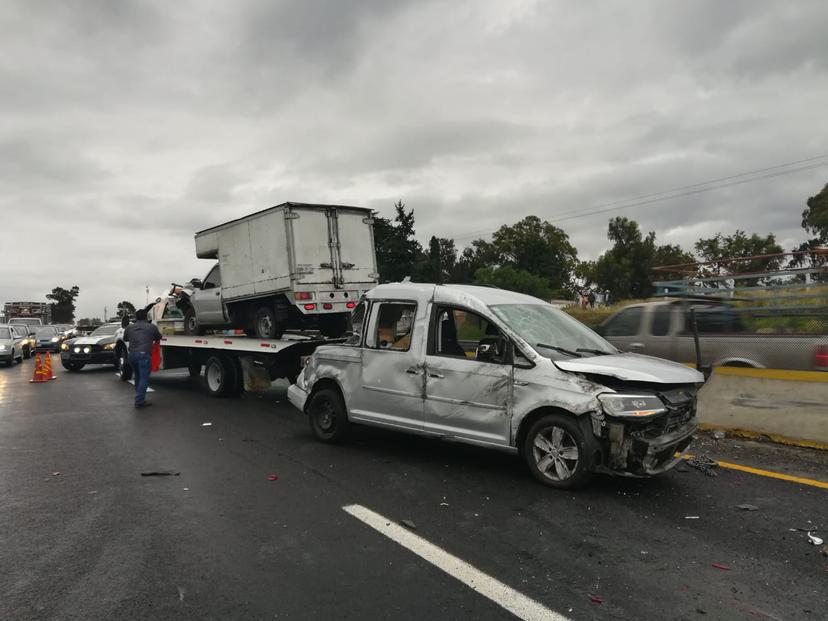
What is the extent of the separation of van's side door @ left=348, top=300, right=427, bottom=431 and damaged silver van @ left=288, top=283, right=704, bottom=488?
13mm

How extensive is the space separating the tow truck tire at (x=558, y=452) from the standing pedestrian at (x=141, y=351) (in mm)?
8040

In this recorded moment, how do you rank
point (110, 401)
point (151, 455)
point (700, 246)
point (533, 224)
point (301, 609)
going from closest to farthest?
point (301, 609) < point (151, 455) < point (110, 401) < point (700, 246) < point (533, 224)

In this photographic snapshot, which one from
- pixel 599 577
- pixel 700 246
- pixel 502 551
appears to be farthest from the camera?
pixel 700 246

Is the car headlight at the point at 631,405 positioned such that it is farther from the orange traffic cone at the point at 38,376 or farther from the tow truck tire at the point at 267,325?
the orange traffic cone at the point at 38,376

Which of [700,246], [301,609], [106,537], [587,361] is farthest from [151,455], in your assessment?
[700,246]

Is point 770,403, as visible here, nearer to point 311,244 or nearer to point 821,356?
point 821,356

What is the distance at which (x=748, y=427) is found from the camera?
6.75 m

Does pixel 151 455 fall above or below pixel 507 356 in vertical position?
below

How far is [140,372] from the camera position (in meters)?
10.7

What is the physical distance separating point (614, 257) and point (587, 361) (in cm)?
7318

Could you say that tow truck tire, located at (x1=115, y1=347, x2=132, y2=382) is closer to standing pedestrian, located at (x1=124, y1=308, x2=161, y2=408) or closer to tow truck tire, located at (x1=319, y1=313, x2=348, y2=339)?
standing pedestrian, located at (x1=124, y1=308, x2=161, y2=408)

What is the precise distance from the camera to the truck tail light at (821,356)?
21.5 feet

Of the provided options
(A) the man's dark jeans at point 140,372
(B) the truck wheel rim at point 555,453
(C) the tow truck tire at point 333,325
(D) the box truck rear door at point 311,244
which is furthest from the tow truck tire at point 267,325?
(B) the truck wheel rim at point 555,453

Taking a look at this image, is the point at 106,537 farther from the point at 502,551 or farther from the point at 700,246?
the point at 700,246
